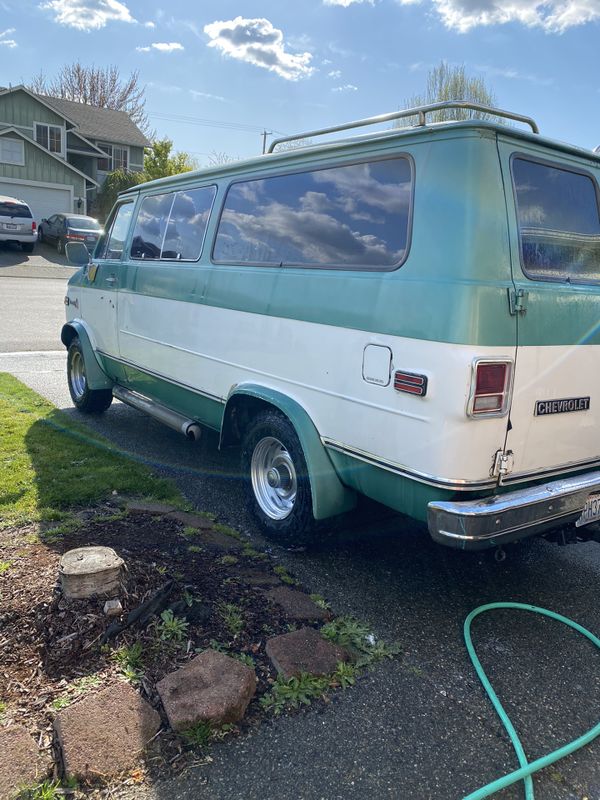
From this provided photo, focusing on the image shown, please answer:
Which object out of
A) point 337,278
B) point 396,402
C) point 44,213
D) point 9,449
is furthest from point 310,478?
point 44,213

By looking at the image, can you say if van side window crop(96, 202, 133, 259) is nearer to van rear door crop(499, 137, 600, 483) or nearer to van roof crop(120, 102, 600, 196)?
van roof crop(120, 102, 600, 196)

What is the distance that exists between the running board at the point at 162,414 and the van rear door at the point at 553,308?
2636 mm

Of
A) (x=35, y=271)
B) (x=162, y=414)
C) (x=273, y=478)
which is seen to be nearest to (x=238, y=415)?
(x=273, y=478)

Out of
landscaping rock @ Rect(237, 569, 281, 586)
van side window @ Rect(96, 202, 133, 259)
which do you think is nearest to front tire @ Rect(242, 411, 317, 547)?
A: landscaping rock @ Rect(237, 569, 281, 586)

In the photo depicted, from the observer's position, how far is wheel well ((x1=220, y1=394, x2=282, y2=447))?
4.20 m

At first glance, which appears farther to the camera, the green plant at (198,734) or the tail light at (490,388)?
the tail light at (490,388)

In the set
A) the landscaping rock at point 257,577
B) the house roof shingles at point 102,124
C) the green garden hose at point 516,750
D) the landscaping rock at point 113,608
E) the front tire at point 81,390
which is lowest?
the green garden hose at point 516,750

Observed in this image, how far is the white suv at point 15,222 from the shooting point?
23.3 meters

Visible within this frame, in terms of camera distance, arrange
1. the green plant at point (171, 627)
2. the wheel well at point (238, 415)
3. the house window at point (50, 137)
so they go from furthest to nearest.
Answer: the house window at point (50, 137) → the wheel well at point (238, 415) → the green plant at point (171, 627)

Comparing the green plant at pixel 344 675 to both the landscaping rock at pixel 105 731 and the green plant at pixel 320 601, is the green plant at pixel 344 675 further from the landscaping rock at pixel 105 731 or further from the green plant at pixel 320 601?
the landscaping rock at pixel 105 731

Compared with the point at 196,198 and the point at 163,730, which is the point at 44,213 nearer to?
the point at 196,198

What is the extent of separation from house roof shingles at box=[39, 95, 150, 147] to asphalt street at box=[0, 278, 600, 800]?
125 ft

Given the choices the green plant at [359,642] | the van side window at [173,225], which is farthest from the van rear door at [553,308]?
the van side window at [173,225]

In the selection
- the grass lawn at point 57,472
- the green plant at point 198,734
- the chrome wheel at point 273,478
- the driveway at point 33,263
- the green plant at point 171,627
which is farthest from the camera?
the driveway at point 33,263
